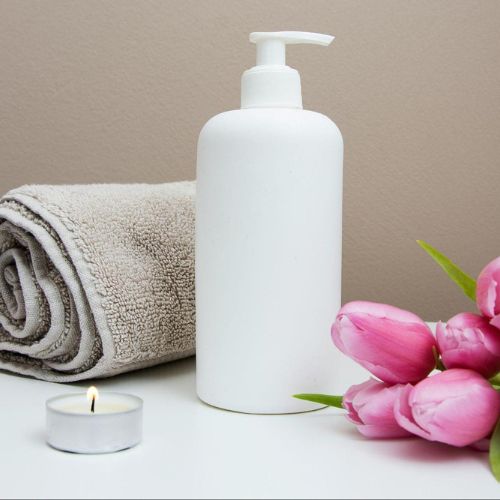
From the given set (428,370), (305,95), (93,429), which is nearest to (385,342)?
(428,370)

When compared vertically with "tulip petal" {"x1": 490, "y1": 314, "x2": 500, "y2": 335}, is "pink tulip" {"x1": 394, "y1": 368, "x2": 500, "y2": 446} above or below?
below

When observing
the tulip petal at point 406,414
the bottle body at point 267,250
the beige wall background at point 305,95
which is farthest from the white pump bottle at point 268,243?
the beige wall background at point 305,95

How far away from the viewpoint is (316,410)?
52 cm

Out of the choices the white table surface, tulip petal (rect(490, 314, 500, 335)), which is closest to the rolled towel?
the white table surface

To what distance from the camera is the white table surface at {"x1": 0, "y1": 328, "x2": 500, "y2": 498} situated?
1.24ft

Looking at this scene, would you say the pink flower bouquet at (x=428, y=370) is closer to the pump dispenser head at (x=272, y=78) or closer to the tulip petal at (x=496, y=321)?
the tulip petal at (x=496, y=321)

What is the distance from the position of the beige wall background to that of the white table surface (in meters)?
0.47

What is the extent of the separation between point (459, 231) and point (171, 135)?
1.28 feet

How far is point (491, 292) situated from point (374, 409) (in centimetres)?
10

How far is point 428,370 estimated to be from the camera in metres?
0.44

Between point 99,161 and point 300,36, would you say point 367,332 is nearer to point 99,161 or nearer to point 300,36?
point 300,36

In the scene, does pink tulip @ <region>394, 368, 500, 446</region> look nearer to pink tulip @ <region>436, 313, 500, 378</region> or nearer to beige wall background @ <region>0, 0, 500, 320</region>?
pink tulip @ <region>436, 313, 500, 378</region>

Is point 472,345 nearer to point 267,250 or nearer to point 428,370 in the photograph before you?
point 428,370

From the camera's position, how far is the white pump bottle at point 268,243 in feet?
1.63
